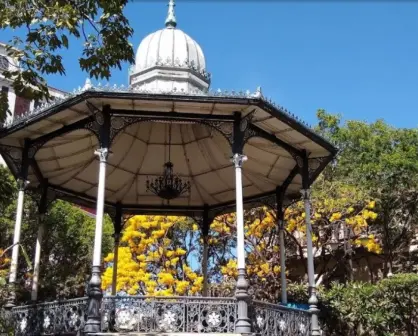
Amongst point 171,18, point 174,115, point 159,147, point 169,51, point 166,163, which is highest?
point 171,18

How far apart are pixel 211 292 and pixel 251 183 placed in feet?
33.7

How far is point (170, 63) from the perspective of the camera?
15.9 metres

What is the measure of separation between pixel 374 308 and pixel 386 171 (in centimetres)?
859

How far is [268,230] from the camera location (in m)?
24.7

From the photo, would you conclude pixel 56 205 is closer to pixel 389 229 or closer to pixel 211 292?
pixel 211 292

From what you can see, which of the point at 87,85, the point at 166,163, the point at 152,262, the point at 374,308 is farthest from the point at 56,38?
the point at 152,262

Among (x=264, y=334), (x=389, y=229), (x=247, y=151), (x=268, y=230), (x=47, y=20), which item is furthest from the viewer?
(x=389, y=229)

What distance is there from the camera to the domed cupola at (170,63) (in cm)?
1570

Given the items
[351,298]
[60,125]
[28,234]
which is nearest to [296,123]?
[60,125]

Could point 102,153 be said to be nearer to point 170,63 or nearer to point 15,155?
point 15,155

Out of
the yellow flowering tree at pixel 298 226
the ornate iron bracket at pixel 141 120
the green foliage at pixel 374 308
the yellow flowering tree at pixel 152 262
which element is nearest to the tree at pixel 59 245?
the yellow flowering tree at pixel 152 262

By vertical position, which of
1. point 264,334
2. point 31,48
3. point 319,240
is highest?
point 31,48

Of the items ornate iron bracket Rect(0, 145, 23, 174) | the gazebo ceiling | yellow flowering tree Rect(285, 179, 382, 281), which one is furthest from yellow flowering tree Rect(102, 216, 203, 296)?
ornate iron bracket Rect(0, 145, 23, 174)

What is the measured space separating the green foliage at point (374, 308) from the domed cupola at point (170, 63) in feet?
27.8
